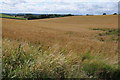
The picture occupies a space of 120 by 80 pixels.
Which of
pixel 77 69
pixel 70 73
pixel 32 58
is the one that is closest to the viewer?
pixel 70 73

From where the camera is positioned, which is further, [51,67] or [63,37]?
[63,37]

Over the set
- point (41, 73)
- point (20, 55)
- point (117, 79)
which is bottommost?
point (117, 79)

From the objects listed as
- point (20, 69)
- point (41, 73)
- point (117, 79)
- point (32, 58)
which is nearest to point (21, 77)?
point (20, 69)

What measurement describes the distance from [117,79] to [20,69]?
2392 millimetres

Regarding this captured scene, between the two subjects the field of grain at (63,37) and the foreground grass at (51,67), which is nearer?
the foreground grass at (51,67)

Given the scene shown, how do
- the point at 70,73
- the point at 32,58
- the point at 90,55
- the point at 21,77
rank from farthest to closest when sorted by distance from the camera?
the point at 90,55
the point at 32,58
the point at 70,73
the point at 21,77

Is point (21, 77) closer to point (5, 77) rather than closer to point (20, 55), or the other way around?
point (5, 77)

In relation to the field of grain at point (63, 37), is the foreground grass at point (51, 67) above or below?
below

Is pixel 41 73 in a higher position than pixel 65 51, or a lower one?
lower

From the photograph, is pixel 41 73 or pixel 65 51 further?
pixel 65 51

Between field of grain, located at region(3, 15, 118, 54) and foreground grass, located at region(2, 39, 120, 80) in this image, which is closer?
foreground grass, located at region(2, 39, 120, 80)

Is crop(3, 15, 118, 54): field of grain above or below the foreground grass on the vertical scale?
above

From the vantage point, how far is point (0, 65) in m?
3.62

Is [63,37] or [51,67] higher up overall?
[63,37]
